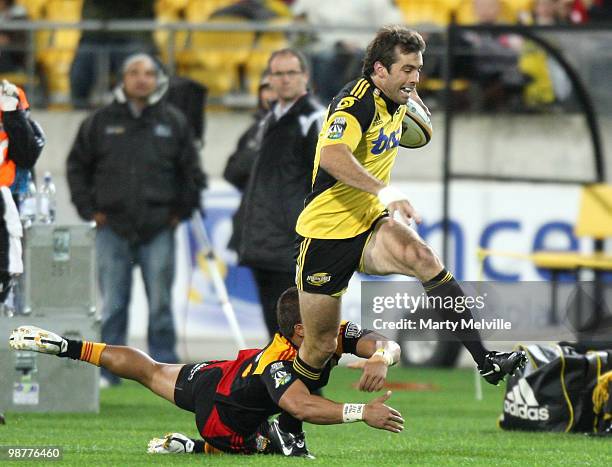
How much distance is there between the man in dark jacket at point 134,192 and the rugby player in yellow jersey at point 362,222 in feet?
16.4

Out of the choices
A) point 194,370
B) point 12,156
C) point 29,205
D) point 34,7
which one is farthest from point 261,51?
point 194,370

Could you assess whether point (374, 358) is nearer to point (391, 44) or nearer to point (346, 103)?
point (346, 103)

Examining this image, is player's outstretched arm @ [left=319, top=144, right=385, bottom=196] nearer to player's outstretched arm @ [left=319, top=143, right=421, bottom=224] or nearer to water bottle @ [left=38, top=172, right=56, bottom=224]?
player's outstretched arm @ [left=319, top=143, right=421, bottom=224]

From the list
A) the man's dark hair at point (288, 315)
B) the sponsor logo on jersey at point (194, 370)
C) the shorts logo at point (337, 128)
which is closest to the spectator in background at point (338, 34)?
the sponsor logo on jersey at point (194, 370)

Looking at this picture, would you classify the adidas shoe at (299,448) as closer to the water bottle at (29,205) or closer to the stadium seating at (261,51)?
the water bottle at (29,205)

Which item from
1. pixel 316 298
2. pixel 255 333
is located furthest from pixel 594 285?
pixel 316 298

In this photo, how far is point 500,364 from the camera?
25.8 feet

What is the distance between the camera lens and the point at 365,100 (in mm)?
8031

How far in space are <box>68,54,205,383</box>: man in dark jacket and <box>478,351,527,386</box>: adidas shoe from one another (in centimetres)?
565

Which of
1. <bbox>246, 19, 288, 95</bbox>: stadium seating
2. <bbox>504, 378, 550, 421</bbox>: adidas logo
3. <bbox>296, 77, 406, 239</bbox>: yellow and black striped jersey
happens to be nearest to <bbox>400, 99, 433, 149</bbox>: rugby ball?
<bbox>296, 77, 406, 239</bbox>: yellow and black striped jersey

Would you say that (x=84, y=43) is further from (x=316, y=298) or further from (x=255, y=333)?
(x=316, y=298)

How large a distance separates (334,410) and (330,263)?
0.79 meters

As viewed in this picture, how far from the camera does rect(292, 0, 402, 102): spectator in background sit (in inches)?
614

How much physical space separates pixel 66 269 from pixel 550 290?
4354mm
